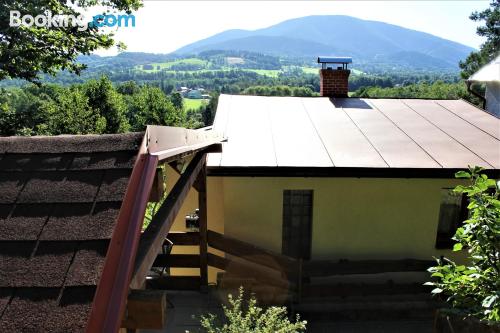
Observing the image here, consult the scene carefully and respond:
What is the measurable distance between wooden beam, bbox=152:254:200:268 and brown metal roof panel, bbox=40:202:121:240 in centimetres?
559

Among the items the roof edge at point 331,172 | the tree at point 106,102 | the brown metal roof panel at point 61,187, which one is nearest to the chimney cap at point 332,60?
the roof edge at point 331,172

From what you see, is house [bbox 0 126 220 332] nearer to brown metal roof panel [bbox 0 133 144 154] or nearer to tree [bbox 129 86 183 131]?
brown metal roof panel [bbox 0 133 144 154]

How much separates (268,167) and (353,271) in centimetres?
239

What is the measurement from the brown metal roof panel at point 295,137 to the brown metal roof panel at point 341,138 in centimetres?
16

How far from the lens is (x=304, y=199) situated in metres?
7.30

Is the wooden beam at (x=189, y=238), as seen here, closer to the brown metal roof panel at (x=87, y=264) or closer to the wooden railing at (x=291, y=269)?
the wooden railing at (x=291, y=269)

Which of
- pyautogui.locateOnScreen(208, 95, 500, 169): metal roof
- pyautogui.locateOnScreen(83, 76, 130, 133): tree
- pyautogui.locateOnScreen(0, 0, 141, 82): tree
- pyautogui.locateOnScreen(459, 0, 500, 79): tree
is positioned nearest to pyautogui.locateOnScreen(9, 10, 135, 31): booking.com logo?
pyautogui.locateOnScreen(0, 0, 141, 82): tree

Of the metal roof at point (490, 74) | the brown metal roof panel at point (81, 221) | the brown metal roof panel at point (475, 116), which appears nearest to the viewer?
the brown metal roof panel at point (81, 221)

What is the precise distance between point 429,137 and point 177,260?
579 cm

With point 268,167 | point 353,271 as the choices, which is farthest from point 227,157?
point 353,271

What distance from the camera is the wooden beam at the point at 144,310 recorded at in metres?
1.61

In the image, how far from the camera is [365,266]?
649cm

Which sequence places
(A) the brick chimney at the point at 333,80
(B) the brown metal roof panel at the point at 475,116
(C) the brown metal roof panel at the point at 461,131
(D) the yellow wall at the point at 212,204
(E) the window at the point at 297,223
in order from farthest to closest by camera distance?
(A) the brick chimney at the point at 333,80 → (B) the brown metal roof panel at the point at 475,116 → (D) the yellow wall at the point at 212,204 → (E) the window at the point at 297,223 → (C) the brown metal roof panel at the point at 461,131

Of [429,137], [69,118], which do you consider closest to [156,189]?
[429,137]
